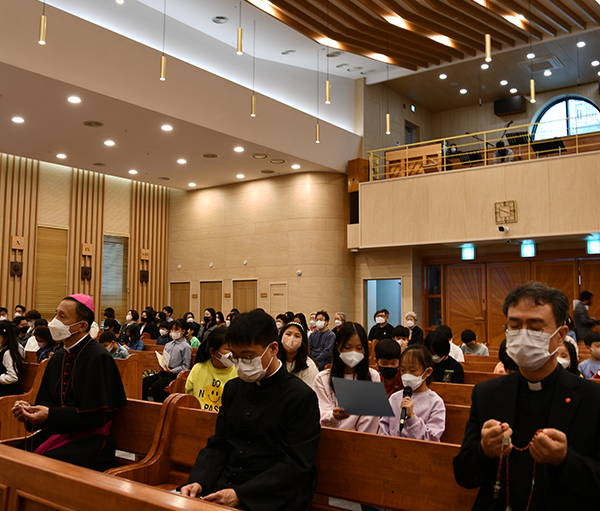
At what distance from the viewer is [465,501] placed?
237 centimetres

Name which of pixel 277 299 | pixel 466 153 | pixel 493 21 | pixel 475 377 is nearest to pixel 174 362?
pixel 475 377

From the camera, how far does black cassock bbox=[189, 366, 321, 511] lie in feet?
7.70

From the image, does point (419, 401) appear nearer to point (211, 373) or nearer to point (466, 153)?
point (211, 373)

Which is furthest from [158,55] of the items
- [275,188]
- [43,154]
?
[275,188]

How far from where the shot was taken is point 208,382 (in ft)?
15.1

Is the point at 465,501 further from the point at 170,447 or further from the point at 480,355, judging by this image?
the point at 480,355

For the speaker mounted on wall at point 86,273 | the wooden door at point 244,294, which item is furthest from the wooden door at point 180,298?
the speaker mounted on wall at point 86,273

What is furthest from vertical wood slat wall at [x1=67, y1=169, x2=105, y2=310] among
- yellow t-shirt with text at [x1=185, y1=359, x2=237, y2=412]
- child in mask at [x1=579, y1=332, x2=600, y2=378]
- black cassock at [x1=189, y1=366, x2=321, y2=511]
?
black cassock at [x1=189, y1=366, x2=321, y2=511]

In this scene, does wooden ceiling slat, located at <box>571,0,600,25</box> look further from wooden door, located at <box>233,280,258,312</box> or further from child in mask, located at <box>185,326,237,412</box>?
child in mask, located at <box>185,326,237,412</box>

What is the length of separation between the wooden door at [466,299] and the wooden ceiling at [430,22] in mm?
5776

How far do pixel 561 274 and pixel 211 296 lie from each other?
10.2 metres

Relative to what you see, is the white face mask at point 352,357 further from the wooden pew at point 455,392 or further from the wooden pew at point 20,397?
the wooden pew at point 20,397

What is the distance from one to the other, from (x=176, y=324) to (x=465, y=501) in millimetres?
5908

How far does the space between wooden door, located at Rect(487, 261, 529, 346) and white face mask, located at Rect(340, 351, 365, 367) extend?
39.1ft
